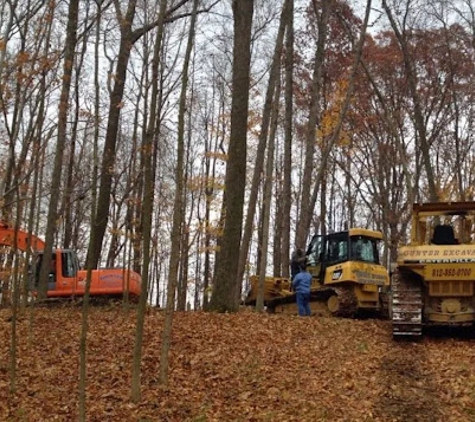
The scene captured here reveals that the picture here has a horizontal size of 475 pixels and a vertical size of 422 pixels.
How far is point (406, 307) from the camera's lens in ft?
37.5

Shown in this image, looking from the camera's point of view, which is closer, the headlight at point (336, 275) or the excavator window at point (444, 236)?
the excavator window at point (444, 236)

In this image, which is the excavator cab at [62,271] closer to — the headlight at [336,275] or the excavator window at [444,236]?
the headlight at [336,275]

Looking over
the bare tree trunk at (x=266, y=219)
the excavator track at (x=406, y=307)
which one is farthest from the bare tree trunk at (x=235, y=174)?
the excavator track at (x=406, y=307)

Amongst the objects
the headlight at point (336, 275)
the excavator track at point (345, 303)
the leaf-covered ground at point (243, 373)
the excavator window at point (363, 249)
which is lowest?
the leaf-covered ground at point (243, 373)

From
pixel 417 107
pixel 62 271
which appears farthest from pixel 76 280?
pixel 417 107

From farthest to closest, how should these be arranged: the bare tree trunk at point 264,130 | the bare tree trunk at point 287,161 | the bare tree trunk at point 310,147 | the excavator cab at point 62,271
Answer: the bare tree trunk at point 287,161, the bare tree trunk at point 310,147, the excavator cab at point 62,271, the bare tree trunk at point 264,130

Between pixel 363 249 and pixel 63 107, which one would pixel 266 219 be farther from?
pixel 63 107

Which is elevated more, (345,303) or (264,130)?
(264,130)

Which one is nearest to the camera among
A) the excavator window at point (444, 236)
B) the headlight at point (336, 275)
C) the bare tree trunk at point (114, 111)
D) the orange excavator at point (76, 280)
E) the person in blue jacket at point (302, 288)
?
the excavator window at point (444, 236)

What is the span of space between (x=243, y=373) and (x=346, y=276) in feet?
23.4

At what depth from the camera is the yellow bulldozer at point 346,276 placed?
15641 millimetres

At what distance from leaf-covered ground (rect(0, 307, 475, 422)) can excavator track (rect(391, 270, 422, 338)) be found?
25 centimetres

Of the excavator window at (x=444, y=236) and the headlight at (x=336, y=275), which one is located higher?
the excavator window at (x=444, y=236)

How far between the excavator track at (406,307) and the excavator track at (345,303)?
3.79 metres
